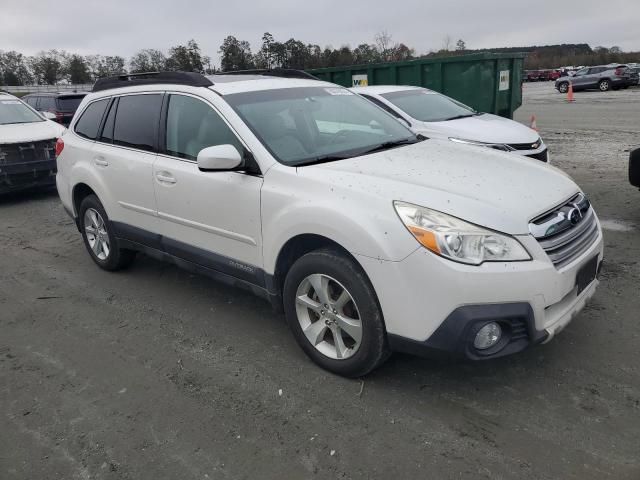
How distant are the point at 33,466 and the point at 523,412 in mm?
2498

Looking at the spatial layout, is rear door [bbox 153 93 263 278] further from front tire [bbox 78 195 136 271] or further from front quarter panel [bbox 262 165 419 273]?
front tire [bbox 78 195 136 271]

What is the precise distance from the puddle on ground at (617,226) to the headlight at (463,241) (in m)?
3.57

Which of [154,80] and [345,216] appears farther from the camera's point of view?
[154,80]

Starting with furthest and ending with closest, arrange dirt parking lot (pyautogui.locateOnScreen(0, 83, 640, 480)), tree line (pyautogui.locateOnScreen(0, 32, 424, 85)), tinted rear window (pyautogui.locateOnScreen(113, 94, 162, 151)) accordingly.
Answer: tree line (pyautogui.locateOnScreen(0, 32, 424, 85)) < tinted rear window (pyautogui.locateOnScreen(113, 94, 162, 151)) < dirt parking lot (pyautogui.locateOnScreen(0, 83, 640, 480))

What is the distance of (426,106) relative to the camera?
8289mm

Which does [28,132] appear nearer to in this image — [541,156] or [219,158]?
[219,158]

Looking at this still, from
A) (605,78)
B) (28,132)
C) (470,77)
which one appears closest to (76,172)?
(28,132)

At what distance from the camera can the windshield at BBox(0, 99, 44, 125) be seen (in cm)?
941

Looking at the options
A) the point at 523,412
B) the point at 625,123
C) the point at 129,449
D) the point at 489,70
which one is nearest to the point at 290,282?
the point at 129,449

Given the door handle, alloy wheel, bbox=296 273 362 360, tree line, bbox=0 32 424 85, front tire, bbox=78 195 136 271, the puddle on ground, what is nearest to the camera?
alloy wheel, bbox=296 273 362 360

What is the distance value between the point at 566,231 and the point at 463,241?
739 mm

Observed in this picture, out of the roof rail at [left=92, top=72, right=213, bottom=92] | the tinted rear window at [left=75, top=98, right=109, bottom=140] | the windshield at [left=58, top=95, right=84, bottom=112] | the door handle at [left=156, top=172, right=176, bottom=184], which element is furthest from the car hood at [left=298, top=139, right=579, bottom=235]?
the windshield at [left=58, top=95, right=84, bottom=112]

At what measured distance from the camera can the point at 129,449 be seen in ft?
9.05

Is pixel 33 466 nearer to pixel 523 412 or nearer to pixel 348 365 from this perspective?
pixel 348 365
